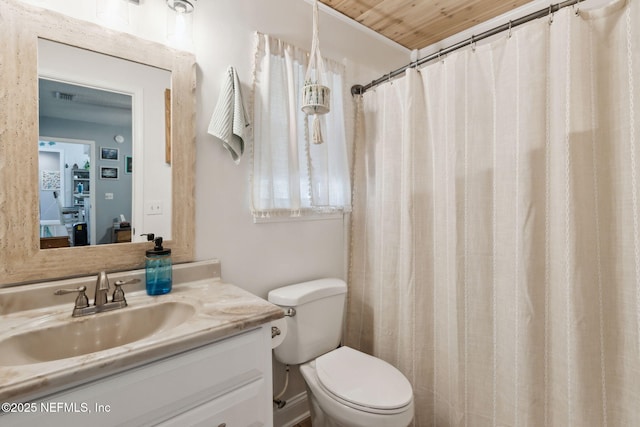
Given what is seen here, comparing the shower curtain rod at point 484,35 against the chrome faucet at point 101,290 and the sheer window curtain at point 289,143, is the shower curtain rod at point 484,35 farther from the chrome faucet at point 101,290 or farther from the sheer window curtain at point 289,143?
the chrome faucet at point 101,290

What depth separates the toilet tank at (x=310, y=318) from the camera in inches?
57.1

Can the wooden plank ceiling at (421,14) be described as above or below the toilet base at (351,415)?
above

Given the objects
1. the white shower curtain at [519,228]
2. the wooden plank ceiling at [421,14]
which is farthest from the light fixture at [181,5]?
the white shower curtain at [519,228]

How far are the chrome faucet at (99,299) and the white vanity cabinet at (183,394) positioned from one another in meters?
0.38

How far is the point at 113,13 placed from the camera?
1106mm

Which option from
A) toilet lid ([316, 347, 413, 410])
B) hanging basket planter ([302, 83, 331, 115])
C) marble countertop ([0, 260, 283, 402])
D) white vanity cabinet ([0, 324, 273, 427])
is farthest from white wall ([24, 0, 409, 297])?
white vanity cabinet ([0, 324, 273, 427])

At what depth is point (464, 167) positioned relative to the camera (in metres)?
1.38

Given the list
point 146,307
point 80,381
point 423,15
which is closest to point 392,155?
point 423,15

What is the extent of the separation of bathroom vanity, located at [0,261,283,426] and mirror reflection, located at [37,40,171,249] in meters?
0.20

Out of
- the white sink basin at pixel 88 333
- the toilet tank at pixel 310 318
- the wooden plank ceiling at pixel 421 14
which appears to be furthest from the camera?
the wooden plank ceiling at pixel 421 14

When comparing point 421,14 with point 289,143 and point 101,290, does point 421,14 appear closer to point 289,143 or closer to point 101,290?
point 289,143

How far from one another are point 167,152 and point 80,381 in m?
0.87

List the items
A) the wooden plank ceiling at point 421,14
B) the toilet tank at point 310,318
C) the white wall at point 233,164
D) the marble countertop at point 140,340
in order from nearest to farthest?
1. the marble countertop at point 140,340
2. the white wall at point 233,164
3. the toilet tank at point 310,318
4. the wooden plank ceiling at point 421,14

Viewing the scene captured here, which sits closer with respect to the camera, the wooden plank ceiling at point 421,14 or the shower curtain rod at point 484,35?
the shower curtain rod at point 484,35
